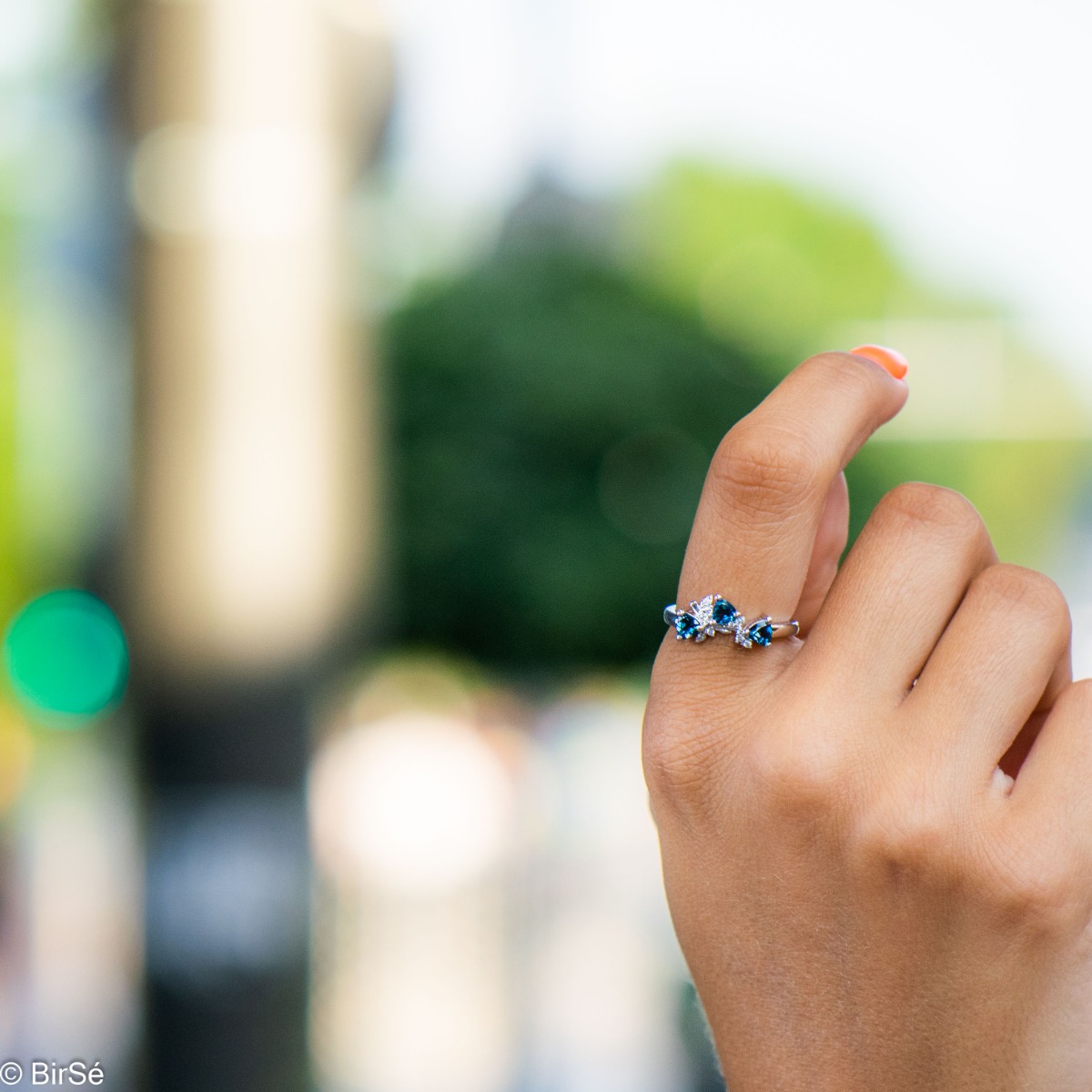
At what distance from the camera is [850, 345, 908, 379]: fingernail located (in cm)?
91

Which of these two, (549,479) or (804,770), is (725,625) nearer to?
(804,770)

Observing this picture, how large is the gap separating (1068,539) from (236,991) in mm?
15869

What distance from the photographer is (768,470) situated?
759 millimetres

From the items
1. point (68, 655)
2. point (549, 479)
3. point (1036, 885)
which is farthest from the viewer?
point (549, 479)

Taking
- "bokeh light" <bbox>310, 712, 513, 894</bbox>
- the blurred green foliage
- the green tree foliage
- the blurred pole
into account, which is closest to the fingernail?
the blurred pole

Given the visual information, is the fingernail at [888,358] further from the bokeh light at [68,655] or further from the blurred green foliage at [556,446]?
the blurred green foliage at [556,446]

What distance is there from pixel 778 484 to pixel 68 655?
4588 mm

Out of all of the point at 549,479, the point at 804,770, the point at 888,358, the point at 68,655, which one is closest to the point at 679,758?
the point at 804,770

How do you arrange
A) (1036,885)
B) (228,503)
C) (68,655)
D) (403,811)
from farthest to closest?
1. (68,655)
2. (403,811)
3. (228,503)
4. (1036,885)

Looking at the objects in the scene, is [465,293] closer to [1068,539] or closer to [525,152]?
[525,152]

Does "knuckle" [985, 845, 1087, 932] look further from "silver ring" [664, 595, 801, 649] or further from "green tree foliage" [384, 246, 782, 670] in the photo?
"green tree foliage" [384, 246, 782, 670]

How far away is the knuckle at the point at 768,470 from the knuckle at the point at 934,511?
77 mm

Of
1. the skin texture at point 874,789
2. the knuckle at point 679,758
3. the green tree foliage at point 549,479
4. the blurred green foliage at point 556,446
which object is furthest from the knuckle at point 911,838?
the green tree foliage at point 549,479

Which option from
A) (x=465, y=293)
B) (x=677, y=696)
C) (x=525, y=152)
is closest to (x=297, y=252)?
(x=677, y=696)
